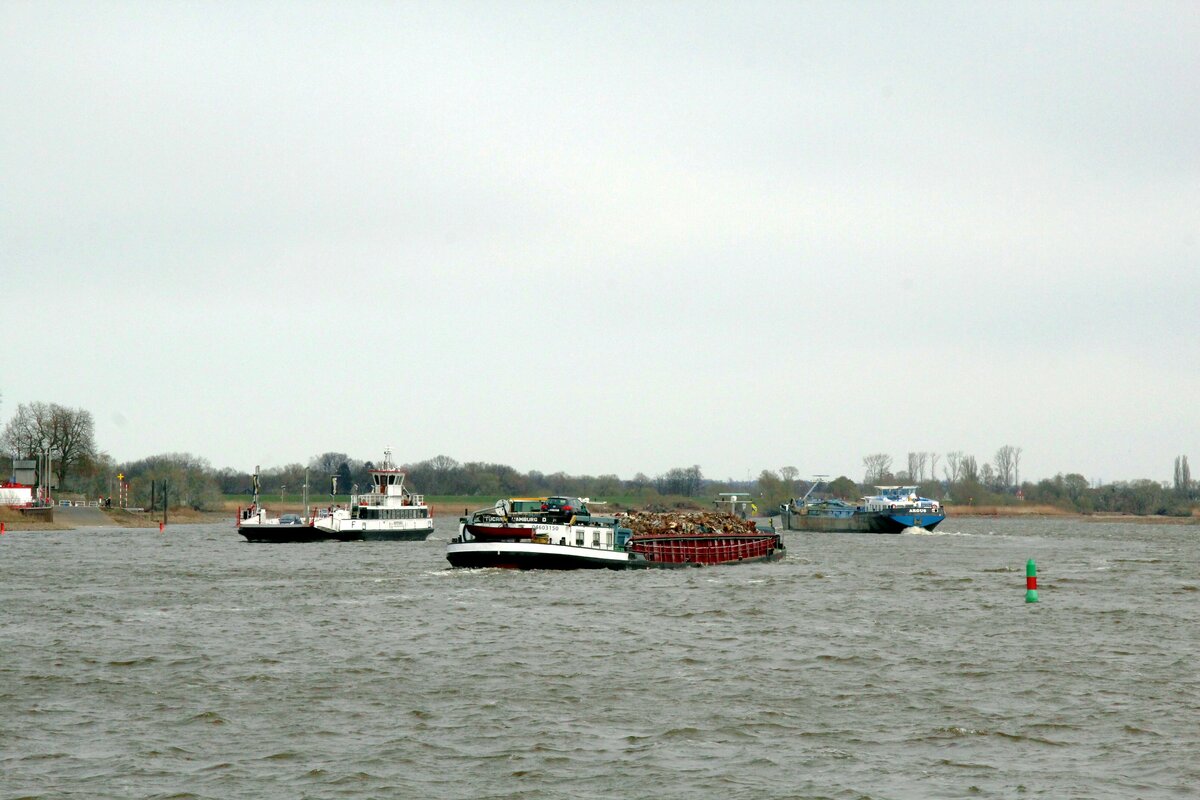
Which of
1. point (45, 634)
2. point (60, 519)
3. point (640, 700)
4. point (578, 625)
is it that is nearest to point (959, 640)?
point (578, 625)

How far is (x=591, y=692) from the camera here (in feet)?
99.9

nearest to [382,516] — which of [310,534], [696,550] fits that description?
[310,534]

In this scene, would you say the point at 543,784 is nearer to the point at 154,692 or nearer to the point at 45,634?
the point at 154,692

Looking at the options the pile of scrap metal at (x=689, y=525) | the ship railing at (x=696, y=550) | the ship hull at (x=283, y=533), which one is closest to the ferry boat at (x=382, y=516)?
the ship hull at (x=283, y=533)

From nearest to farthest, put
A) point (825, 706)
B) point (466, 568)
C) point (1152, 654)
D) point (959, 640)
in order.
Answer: point (825, 706) → point (1152, 654) → point (959, 640) → point (466, 568)

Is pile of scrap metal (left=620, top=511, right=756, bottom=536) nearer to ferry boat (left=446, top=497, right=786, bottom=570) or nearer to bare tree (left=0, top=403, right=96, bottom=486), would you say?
ferry boat (left=446, top=497, right=786, bottom=570)

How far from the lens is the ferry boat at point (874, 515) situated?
16925cm

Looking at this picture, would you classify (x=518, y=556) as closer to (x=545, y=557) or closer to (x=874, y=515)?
(x=545, y=557)

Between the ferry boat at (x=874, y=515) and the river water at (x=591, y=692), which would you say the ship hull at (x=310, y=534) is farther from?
the ferry boat at (x=874, y=515)

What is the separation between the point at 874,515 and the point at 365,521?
7869cm

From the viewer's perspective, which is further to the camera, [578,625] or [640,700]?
[578,625]

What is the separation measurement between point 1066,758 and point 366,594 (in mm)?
39358

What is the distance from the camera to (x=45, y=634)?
136ft

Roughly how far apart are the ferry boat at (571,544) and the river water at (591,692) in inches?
281
